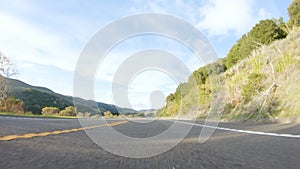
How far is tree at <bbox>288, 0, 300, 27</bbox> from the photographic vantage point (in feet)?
96.6

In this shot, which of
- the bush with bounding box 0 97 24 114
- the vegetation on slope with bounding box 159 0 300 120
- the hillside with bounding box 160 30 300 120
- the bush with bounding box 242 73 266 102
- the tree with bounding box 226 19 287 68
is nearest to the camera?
the hillside with bounding box 160 30 300 120

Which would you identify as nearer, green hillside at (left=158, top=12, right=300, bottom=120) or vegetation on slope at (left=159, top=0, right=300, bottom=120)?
green hillside at (left=158, top=12, right=300, bottom=120)

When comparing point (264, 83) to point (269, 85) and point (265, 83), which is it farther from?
point (269, 85)

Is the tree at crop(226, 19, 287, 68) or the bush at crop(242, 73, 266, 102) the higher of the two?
the tree at crop(226, 19, 287, 68)

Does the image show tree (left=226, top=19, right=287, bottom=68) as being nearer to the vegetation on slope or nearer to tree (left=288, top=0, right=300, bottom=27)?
the vegetation on slope

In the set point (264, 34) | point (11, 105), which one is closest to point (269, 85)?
point (264, 34)

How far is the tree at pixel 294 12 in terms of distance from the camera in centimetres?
2945

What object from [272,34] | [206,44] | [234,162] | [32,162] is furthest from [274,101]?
[272,34]

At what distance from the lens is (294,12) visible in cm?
3191

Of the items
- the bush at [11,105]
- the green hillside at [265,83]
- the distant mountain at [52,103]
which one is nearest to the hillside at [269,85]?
the green hillside at [265,83]

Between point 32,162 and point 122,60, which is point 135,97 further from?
point 32,162

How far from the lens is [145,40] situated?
23.6ft

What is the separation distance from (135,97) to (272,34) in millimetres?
23054

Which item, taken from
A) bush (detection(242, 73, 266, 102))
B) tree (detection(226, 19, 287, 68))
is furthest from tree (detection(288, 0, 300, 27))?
bush (detection(242, 73, 266, 102))
